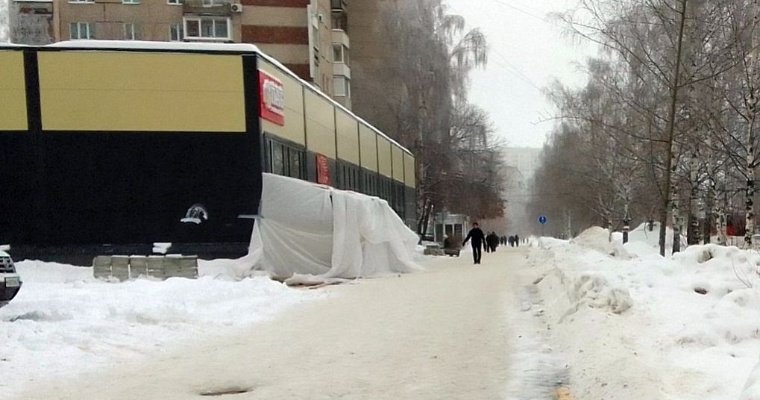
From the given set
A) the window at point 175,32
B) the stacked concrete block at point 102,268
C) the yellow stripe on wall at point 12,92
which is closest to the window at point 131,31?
the window at point 175,32

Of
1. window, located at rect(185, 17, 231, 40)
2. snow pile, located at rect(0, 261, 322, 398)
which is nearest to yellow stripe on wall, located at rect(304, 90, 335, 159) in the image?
snow pile, located at rect(0, 261, 322, 398)

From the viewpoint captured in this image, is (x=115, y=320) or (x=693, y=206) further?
(x=693, y=206)

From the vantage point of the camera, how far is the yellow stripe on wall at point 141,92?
20953 mm

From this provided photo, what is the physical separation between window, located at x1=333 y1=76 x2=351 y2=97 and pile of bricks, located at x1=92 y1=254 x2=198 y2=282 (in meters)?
36.7

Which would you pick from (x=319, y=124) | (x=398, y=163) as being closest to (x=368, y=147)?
(x=398, y=163)

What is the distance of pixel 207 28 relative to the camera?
1895 inches

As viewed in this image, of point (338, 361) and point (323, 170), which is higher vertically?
point (323, 170)

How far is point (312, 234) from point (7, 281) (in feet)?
35.9

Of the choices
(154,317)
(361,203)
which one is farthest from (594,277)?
(361,203)

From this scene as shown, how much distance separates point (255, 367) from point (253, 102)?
15.3m

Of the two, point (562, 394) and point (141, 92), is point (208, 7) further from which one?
point (562, 394)

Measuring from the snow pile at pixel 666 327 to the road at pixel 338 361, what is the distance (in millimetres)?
831

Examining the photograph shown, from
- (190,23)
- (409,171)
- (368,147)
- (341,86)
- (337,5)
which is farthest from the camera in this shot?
(337,5)

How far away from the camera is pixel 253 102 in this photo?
70.9ft
